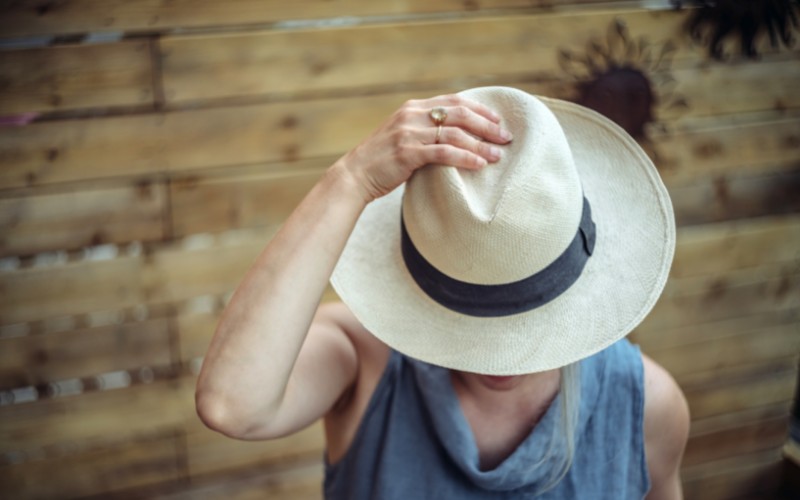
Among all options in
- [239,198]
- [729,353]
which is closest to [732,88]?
[729,353]

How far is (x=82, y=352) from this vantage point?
207 centimetres

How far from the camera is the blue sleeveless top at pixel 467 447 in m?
1.31

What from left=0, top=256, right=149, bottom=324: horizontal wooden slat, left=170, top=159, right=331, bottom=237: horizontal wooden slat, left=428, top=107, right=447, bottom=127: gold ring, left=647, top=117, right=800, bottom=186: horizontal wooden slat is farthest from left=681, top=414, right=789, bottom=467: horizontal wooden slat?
left=428, top=107, right=447, bottom=127: gold ring

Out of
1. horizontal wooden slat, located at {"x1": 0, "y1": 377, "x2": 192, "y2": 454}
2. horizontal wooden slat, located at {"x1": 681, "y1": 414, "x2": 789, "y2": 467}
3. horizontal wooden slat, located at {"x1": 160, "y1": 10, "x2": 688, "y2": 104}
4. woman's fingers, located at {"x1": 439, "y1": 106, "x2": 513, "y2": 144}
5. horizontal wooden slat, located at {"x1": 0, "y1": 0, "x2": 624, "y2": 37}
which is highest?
woman's fingers, located at {"x1": 439, "y1": 106, "x2": 513, "y2": 144}

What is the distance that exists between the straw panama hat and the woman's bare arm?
4cm

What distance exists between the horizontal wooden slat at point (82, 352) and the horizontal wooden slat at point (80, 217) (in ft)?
0.79

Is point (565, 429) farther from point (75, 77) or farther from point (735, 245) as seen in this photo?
point (735, 245)

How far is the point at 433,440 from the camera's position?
1.35m

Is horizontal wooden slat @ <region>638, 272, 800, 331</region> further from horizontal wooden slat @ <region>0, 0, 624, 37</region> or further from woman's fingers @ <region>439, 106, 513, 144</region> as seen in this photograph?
woman's fingers @ <region>439, 106, 513, 144</region>

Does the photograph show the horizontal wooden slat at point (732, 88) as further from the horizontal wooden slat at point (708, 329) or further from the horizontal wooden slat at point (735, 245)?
the horizontal wooden slat at point (708, 329)

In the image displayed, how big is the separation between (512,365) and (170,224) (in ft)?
4.05

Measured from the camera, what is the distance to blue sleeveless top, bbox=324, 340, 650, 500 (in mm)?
1314

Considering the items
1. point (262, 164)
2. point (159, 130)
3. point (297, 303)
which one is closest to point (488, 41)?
point (262, 164)

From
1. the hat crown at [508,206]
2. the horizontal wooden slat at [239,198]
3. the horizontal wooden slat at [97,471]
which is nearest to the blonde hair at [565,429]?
the hat crown at [508,206]
